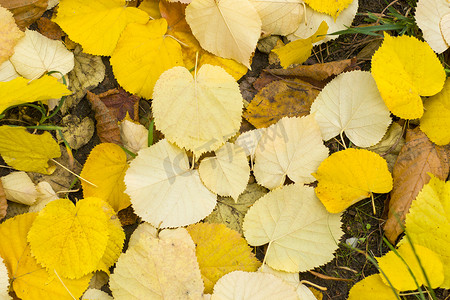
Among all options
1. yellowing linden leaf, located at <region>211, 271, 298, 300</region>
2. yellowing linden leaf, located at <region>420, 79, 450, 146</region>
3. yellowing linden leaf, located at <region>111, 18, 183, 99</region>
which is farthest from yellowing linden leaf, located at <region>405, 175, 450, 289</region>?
yellowing linden leaf, located at <region>111, 18, 183, 99</region>

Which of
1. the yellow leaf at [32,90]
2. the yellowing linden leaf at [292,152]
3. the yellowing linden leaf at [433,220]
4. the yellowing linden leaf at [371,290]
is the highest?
the yellow leaf at [32,90]

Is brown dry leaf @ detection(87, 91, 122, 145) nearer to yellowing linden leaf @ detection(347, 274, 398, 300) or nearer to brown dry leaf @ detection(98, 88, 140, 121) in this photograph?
brown dry leaf @ detection(98, 88, 140, 121)

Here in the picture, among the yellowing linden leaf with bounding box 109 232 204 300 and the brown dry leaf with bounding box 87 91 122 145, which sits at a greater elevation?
the brown dry leaf with bounding box 87 91 122 145

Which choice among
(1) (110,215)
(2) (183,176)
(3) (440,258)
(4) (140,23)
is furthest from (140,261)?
(3) (440,258)

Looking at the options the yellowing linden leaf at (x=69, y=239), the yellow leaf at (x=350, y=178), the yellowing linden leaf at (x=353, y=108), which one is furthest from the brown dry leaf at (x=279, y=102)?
the yellowing linden leaf at (x=69, y=239)

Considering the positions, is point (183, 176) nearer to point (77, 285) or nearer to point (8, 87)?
point (77, 285)

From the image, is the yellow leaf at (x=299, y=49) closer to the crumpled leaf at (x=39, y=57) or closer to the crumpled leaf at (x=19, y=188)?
the crumpled leaf at (x=39, y=57)
